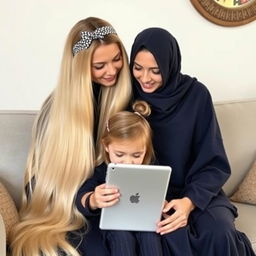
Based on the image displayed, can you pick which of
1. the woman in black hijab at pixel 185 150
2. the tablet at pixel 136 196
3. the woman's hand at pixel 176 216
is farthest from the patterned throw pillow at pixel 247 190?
the tablet at pixel 136 196

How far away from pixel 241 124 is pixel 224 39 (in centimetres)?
59

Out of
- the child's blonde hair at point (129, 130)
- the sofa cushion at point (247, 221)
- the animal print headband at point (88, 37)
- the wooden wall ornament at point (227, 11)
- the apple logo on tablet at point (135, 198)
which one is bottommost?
the sofa cushion at point (247, 221)

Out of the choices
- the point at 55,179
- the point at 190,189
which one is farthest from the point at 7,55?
the point at 190,189

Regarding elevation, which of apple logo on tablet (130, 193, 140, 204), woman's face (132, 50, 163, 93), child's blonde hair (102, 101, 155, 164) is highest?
woman's face (132, 50, 163, 93)

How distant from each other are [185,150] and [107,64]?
1.36ft

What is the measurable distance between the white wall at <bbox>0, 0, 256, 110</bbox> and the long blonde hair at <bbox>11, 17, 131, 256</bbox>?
46 cm

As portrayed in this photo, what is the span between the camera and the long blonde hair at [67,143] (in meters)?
1.53

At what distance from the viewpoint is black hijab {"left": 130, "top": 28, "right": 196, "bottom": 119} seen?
4.92 feet

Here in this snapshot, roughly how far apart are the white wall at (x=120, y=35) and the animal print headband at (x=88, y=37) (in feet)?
1.67

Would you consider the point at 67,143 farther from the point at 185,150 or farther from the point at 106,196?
the point at 185,150

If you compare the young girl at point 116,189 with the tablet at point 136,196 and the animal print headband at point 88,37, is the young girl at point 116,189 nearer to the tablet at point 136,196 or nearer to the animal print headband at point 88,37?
the tablet at point 136,196

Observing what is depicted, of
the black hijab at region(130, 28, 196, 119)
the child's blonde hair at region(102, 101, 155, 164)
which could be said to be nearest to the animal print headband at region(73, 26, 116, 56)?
the black hijab at region(130, 28, 196, 119)

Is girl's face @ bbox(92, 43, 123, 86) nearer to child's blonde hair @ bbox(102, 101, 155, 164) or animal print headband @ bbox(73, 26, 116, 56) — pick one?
animal print headband @ bbox(73, 26, 116, 56)

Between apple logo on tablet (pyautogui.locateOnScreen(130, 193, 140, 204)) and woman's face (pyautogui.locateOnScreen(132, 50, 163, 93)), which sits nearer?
apple logo on tablet (pyautogui.locateOnScreen(130, 193, 140, 204))
